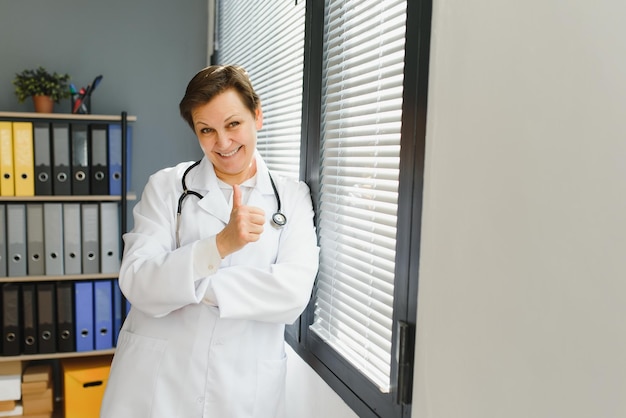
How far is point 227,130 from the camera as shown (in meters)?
1.56

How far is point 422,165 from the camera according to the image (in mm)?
1106

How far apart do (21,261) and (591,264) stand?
2.74 metres

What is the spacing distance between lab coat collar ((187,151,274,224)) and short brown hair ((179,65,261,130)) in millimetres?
163

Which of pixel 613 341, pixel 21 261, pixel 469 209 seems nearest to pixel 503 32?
pixel 469 209

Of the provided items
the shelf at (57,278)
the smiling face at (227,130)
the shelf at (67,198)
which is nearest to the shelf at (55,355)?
the shelf at (57,278)

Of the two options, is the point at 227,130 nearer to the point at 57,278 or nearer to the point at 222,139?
the point at 222,139

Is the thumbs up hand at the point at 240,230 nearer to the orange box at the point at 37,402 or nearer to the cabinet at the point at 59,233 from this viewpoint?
the cabinet at the point at 59,233

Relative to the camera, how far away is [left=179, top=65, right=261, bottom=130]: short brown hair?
1.53 m

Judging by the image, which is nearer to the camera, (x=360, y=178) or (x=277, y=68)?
(x=360, y=178)

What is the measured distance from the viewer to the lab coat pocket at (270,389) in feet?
5.17

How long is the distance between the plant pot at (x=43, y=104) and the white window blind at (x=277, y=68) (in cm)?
102

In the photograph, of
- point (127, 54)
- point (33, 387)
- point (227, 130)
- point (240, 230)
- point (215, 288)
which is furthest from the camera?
point (127, 54)

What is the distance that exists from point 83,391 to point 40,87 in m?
1.53

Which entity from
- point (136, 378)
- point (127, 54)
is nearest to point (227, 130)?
point (136, 378)
